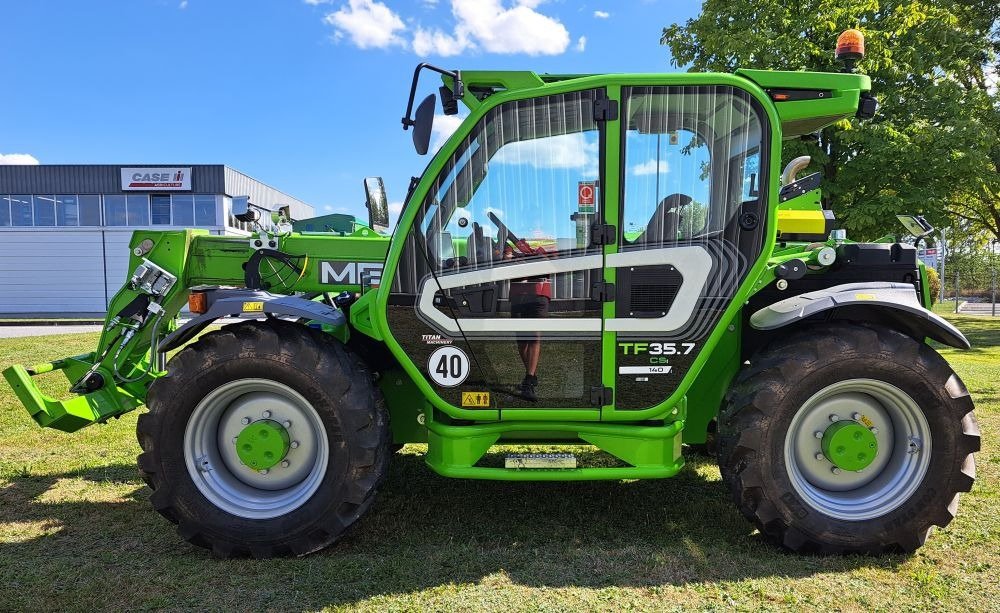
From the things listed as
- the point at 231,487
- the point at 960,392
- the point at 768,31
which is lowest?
the point at 231,487

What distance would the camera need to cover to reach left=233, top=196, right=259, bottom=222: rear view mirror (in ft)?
13.2

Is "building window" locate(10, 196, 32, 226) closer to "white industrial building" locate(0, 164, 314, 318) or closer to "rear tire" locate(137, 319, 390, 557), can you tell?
"white industrial building" locate(0, 164, 314, 318)

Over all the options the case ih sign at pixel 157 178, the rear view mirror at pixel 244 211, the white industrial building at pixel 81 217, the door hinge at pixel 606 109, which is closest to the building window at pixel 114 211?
the white industrial building at pixel 81 217

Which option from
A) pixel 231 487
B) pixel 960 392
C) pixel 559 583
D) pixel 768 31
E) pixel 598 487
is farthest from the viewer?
pixel 768 31

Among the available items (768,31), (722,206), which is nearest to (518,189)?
(722,206)

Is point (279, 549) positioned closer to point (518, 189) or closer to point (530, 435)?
point (530, 435)

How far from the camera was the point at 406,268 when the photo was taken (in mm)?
3336

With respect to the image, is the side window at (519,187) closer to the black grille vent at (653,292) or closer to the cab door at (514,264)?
the cab door at (514,264)

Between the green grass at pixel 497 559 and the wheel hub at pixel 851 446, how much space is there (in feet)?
1.61

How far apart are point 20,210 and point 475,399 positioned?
3546 centimetres

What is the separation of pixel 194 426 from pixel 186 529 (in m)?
0.55

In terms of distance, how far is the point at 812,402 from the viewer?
3.31 metres

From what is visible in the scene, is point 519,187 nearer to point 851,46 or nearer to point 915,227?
point 851,46

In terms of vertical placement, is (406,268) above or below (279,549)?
above
